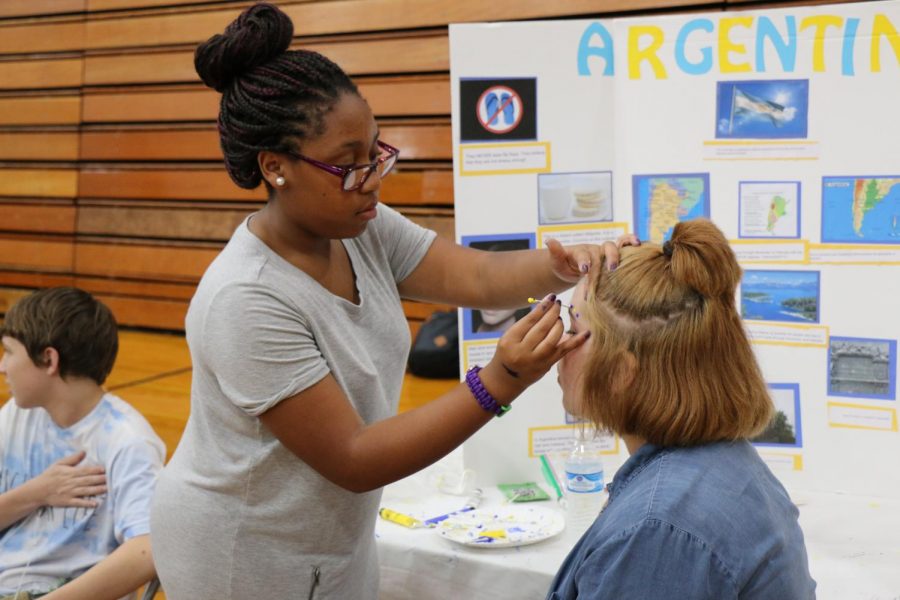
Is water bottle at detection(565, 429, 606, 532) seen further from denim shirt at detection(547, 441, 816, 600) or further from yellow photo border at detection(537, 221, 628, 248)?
denim shirt at detection(547, 441, 816, 600)

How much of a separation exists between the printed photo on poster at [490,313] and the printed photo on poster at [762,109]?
1.71ft

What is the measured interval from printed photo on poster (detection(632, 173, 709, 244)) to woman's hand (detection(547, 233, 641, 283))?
0.59 metres

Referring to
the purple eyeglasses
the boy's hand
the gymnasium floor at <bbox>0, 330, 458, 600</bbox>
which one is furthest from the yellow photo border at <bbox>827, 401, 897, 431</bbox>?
the gymnasium floor at <bbox>0, 330, 458, 600</bbox>

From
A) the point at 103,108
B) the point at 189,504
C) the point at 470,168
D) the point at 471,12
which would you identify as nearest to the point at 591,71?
the point at 470,168

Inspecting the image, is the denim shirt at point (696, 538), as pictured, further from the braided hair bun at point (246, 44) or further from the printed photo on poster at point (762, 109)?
the printed photo on poster at point (762, 109)

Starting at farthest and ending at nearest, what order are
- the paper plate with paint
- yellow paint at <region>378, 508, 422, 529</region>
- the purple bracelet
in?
yellow paint at <region>378, 508, 422, 529</region> < the paper plate with paint < the purple bracelet

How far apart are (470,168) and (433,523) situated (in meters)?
0.81

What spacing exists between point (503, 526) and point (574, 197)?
2.57ft

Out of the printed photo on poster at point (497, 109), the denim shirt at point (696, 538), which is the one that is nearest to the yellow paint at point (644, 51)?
the printed photo on poster at point (497, 109)

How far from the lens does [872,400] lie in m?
2.04

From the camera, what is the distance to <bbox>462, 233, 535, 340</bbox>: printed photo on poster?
2145mm

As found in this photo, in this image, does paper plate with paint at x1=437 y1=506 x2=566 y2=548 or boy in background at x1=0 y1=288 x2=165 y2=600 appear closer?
paper plate with paint at x1=437 y1=506 x2=566 y2=548

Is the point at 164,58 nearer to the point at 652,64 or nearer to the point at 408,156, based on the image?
the point at 408,156

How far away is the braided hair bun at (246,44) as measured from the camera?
53.6 inches
